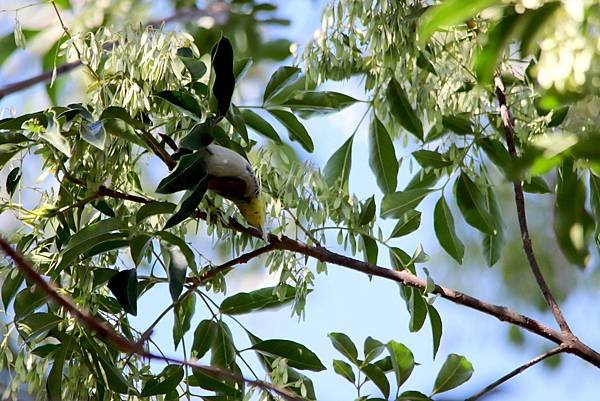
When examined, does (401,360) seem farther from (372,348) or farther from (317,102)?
(317,102)

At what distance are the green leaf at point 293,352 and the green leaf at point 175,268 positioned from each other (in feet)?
0.68

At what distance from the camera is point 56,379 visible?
1026 mm

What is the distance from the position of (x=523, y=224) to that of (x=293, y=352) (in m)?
0.29

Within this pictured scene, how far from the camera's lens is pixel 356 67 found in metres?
1.21

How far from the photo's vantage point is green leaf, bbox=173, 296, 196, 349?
1129 millimetres

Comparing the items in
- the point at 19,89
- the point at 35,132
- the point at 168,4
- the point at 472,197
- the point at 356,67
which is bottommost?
the point at 19,89

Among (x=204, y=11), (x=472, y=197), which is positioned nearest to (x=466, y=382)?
(x=472, y=197)

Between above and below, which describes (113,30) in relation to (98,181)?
above

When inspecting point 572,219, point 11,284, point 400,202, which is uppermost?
point 400,202

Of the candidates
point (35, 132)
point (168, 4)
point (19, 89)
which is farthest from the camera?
point (168, 4)

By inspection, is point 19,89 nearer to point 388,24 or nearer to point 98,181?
point 98,181

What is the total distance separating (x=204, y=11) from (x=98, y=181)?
216 mm

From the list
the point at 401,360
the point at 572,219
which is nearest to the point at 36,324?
the point at 401,360

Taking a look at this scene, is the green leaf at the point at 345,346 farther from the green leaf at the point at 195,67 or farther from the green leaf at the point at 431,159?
the green leaf at the point at 195,67
